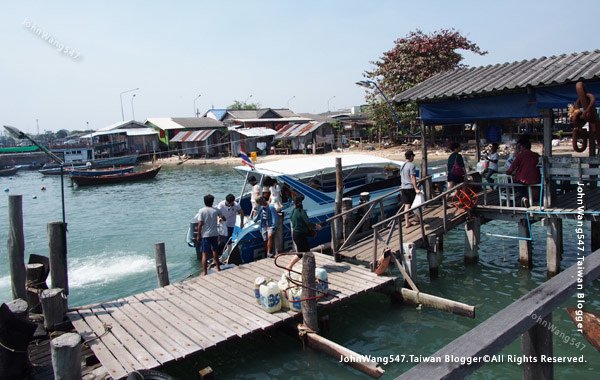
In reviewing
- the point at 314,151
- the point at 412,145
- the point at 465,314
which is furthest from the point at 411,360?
the point at 314,151

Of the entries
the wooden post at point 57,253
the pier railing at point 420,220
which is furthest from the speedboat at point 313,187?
the wooden post at point 57,253

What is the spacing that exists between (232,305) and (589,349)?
6256mm

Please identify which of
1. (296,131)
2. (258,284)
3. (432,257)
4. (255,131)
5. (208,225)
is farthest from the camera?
(255,131)

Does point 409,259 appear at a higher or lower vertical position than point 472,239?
higher

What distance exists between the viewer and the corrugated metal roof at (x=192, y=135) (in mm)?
54781

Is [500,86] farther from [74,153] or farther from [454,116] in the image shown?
[74,153]

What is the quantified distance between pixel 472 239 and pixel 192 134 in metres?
48.1

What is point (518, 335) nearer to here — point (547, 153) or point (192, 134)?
point (547, 153)

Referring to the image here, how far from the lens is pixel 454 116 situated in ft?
40.2

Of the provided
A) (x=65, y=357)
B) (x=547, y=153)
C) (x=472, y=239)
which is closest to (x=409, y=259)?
(x=472, y=239)

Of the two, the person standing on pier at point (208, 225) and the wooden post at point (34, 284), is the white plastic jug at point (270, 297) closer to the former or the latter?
the person standing on pier at point (208, 225)

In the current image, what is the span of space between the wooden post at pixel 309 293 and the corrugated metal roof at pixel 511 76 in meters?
6.01

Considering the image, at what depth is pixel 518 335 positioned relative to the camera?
2164 mm

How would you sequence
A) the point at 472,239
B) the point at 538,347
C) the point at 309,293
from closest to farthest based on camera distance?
the point at 538,347 → the point at 309,293 → the point at 472,239
